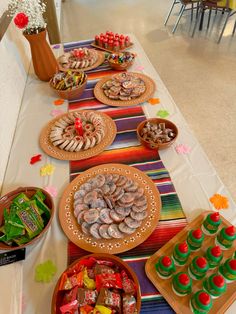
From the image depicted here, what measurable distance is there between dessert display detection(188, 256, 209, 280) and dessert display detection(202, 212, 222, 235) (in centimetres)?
12

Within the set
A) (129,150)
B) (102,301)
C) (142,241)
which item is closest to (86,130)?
(129,150)

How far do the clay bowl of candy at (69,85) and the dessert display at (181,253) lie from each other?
1020mm

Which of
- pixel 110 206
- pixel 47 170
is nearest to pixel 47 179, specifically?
pixel 47 170

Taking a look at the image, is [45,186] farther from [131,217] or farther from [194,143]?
[194,143]

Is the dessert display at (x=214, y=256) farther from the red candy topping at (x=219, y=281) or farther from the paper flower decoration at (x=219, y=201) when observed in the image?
the paper flower decoration at (x=219, y=201)

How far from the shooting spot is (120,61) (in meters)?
1.58

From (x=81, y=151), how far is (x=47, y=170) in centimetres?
17

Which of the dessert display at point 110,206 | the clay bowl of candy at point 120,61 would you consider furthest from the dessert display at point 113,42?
the dessert display at point 110,206

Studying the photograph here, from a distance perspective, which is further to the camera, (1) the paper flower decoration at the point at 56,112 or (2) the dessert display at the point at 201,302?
(1) the paper flower decoration at the point at 56,112

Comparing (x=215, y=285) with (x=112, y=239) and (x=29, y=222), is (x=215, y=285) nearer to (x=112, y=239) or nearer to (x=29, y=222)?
(x=112, y=239)

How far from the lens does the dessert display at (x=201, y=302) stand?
61cm

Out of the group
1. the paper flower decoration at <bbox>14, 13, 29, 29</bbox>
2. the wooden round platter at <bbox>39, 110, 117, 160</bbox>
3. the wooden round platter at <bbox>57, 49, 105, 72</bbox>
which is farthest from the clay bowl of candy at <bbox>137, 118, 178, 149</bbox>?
the paper flower decoration at <bbox>14, 13, 29, 29</bbox>

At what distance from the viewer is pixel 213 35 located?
3.64m

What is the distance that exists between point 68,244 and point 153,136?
580mm
